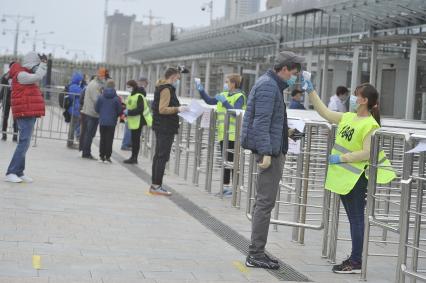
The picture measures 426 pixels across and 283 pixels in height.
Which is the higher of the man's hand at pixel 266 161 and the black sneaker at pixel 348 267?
the man's hand at pixel 266 161

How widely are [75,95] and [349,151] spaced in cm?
1240

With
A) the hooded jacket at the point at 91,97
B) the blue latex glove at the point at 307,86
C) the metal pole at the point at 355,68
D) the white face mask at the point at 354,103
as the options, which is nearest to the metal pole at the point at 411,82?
the metal pole at the point at 355,68

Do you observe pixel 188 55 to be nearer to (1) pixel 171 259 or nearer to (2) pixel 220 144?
(2) pixel 220 144

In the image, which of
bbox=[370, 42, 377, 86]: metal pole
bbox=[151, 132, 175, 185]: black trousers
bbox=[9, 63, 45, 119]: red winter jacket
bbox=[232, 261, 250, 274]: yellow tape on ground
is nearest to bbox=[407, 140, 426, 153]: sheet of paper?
bbox=[232, 261, 250, 274]: yellow tape on ground

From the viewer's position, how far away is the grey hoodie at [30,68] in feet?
37.4

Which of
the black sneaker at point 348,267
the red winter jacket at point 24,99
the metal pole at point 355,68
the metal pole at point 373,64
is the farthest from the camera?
the metal pole at point 355,68

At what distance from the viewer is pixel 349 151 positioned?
7.59 m

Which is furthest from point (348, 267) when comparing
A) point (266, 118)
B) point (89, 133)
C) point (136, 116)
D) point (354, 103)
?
point (89, 133)

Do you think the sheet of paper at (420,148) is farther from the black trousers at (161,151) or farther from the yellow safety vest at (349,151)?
the black trousers at (161,151)

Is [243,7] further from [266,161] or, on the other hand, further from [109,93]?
[266,161]

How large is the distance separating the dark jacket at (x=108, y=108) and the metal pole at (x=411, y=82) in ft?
30.8

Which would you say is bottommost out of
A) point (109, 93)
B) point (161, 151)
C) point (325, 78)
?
point (161, 151)

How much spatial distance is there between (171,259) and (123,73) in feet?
234

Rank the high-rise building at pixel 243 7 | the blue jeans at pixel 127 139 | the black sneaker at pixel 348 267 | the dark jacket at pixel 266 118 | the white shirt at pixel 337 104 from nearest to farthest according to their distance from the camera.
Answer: the dark jacket at pixel 266 118
the black sneaker at pixel 348 267
the white shirt at pixel 337 104
the blue jeans at pixel 127 139
the high-rise building at pixel 243 7
